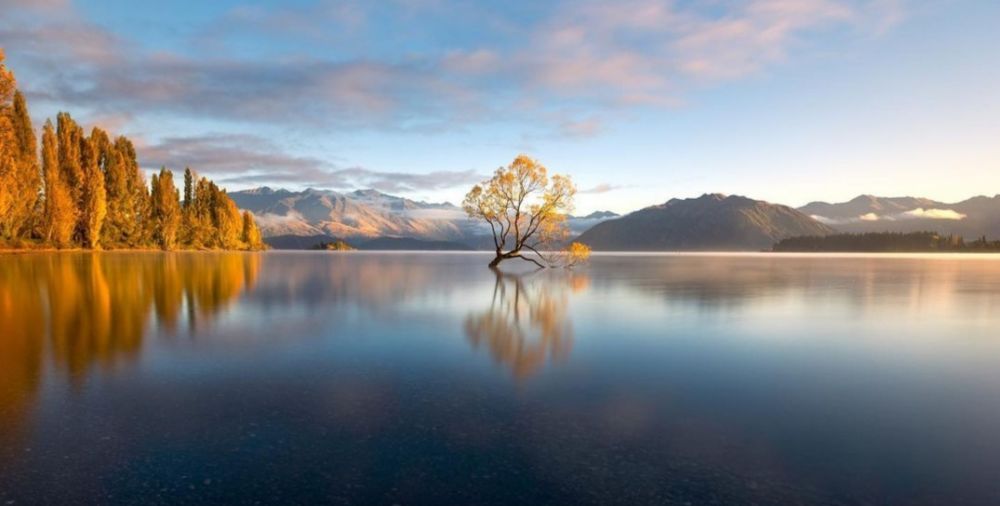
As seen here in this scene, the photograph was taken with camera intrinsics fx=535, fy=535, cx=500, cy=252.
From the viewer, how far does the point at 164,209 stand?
126000mm

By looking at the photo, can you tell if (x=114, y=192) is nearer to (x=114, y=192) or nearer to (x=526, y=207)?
(x=114, y=192)

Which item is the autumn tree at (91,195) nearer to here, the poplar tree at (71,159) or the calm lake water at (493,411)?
the poplar tree at (71,159)

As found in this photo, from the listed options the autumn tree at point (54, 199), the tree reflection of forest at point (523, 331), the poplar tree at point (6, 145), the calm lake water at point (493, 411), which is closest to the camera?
the calm lake water at point (493, 411)

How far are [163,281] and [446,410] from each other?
127ft

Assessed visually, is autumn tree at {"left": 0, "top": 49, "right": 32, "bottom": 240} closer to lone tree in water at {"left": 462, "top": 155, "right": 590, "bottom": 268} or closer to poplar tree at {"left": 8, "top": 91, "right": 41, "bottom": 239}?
poplar tree at {"left": 8, "top": 91, "right": 41, "bottom": 239}

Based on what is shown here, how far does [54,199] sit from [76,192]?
20.4 ft

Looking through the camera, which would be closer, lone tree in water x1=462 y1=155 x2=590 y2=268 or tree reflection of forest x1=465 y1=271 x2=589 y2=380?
tree reflection of forest x1=465 y1=271 x2=589 y2=380

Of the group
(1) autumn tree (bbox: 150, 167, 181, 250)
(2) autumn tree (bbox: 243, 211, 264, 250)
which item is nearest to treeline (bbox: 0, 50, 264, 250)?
(1) autumn tree (bbox: 150, 167, 181, 250)

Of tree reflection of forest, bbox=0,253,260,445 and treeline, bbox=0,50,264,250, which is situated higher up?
treeline, bbox=0,50,264,250

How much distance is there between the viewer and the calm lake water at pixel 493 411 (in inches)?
290

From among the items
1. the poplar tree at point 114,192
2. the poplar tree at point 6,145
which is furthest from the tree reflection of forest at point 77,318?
the poplar tree at point 114,192

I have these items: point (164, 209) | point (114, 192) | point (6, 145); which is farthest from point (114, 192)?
point (6, 145)

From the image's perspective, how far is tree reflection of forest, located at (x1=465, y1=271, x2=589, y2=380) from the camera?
1541cm

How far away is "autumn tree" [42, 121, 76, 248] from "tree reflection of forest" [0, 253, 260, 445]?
6540cm
